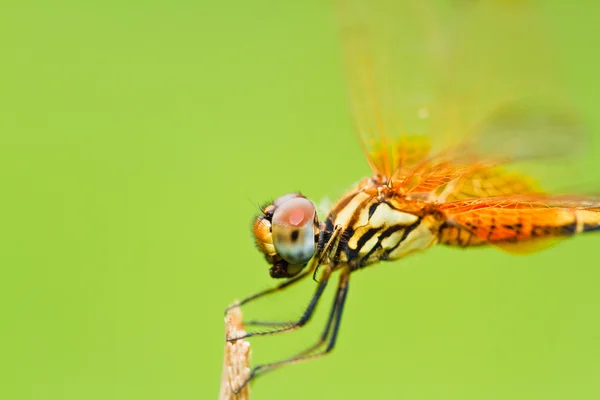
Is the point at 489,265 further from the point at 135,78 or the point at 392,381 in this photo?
the point at 135,78

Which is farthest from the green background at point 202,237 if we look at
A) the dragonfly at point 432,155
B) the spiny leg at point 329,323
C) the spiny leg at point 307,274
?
the dragonfly at point 432,155

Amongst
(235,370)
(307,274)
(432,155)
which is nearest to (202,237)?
(307,274)

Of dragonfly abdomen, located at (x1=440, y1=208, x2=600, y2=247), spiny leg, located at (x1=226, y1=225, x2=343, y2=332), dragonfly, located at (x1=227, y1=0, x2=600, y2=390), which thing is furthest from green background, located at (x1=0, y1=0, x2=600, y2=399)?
dragonfly abdomen, located at (x1=440, y1=208, x2=600, y2=247)

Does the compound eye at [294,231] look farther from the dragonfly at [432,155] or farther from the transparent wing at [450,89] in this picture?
the transparent wing at [450,89]

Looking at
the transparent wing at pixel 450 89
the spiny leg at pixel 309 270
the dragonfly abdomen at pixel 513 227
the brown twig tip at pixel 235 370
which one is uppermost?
the transparent wing at pixel 450 89

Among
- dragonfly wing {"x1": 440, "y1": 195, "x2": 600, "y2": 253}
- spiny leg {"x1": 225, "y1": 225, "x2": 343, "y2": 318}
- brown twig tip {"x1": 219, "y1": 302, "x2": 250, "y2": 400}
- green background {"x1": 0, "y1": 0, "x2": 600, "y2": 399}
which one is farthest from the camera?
green background {"x1": 0, "y1": 0, "x2": 600, "y2": 399}

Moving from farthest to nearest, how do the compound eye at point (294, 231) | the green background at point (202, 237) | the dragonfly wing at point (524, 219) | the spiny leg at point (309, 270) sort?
the green background at point (202, 237)
the dragonfly wing at point (524, 219)
the spiny leg at point (309, 270)
the compound eye at point (294, 231)

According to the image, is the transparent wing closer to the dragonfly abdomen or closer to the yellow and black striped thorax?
the yellow and black striped thorax
